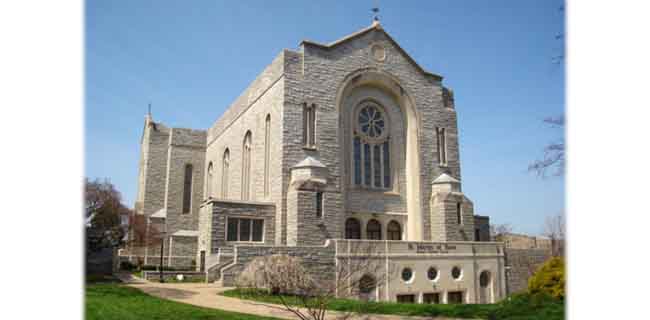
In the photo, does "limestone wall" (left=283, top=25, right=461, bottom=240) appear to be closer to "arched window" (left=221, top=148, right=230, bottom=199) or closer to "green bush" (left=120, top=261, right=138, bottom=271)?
"arched window" (left=221, top=148, right=230, bottom=199)

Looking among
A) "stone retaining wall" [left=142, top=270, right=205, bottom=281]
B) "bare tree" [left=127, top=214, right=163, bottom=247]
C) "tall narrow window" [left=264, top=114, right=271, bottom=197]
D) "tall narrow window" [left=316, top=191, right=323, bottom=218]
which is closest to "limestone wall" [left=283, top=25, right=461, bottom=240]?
"tall narrow window" [left=316, top=191, right=323, bottom=218]

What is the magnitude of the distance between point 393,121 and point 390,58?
368 cm

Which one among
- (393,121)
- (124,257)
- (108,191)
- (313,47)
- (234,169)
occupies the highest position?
(313,47)

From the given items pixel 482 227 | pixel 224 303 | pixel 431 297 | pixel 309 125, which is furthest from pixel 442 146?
pixel 224 303

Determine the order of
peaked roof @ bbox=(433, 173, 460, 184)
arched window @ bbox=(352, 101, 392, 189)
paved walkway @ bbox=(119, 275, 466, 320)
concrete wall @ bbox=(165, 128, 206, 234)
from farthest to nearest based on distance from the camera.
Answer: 1. concrete wall @ bbox=(165, 128, 206, 234)
2. peaked roof @ bbox=(433, 173, 460, 184)
3. arched window @ bbox=(352, 101, 392, 189)
4. paved walkway @ bbox=(119, 275, 466, 320)

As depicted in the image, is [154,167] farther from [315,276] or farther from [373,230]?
[315,276]

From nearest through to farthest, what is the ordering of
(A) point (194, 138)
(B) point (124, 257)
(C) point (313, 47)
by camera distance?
(C) point (313, 47) → (B) point (124, 257) → (A) point (194, 138)

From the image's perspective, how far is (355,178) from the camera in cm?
2523

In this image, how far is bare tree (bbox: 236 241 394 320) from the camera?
1588 cm

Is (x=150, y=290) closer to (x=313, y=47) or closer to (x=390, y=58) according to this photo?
(x=313, y=47)

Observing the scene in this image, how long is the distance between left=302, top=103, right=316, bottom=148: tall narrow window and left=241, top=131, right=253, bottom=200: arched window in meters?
7.09

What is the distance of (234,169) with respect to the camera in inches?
1251

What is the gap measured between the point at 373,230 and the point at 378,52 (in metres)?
10.2
